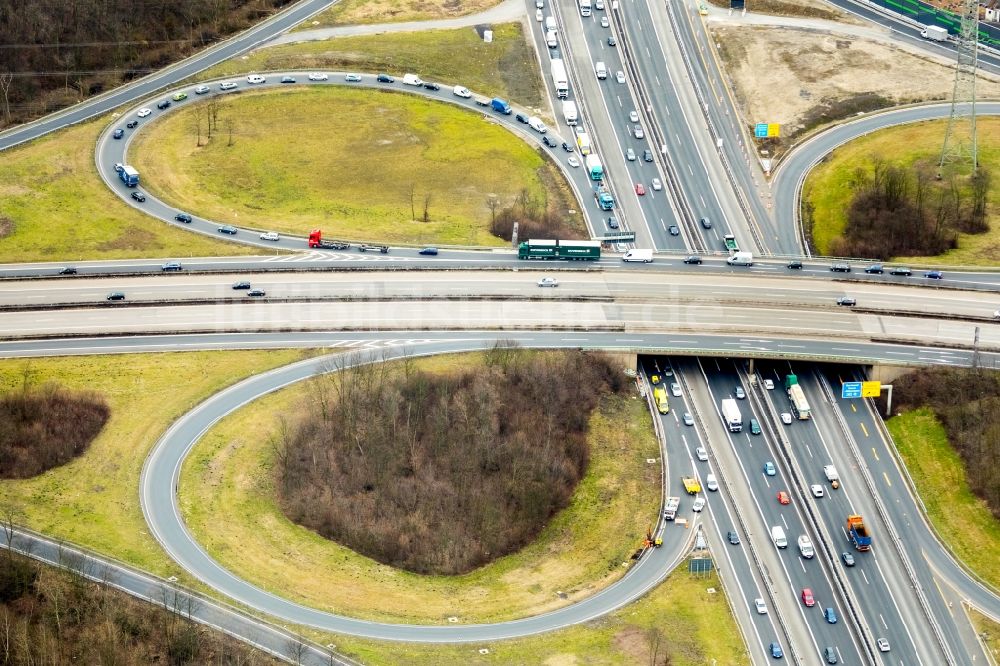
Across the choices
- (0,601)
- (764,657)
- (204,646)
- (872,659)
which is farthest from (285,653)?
(872,659)

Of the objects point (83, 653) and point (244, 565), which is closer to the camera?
point (83, 653)

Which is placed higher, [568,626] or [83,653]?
[568,626]

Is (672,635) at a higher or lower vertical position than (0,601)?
higher

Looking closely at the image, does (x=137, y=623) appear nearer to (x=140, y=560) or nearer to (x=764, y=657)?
(x=140, y=560)

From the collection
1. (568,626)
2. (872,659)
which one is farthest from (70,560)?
(872,659)

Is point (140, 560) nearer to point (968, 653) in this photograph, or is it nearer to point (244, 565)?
point (244, 565)

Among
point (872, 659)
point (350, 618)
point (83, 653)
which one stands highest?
point (872, 659)
